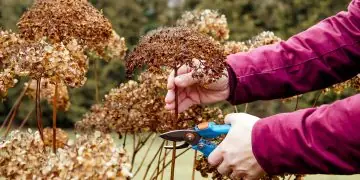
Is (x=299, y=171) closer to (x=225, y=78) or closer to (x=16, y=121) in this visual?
(x=225, y=78)

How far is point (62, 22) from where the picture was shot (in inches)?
100

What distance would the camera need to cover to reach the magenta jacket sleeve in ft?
8.72

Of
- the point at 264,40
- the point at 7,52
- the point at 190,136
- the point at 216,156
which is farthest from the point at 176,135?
the point at 264,40

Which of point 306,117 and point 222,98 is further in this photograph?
point 222,98

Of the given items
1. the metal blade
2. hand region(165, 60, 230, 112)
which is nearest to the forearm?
the metal blade

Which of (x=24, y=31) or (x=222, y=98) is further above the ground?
(x=24, y=31)

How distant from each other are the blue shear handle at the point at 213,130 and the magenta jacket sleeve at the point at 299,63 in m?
0.40

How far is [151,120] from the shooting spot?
2887 mm

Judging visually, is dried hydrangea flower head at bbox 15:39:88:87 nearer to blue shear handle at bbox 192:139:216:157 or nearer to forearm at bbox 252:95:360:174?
Answer: blue shear handle at bbox 192:139:216:157

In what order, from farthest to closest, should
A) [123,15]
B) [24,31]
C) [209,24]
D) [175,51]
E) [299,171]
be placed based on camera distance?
1. [123,15]
2. [209,24]
3. [24,31]
4. [175,51]
5. [299,171]

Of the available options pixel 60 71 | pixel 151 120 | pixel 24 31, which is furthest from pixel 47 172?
pixel 151 120

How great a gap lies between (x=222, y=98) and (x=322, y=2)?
5499 millimetres

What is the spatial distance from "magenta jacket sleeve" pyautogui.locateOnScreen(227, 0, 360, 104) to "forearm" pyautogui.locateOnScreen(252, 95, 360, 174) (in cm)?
57

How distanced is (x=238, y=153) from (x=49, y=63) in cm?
60
